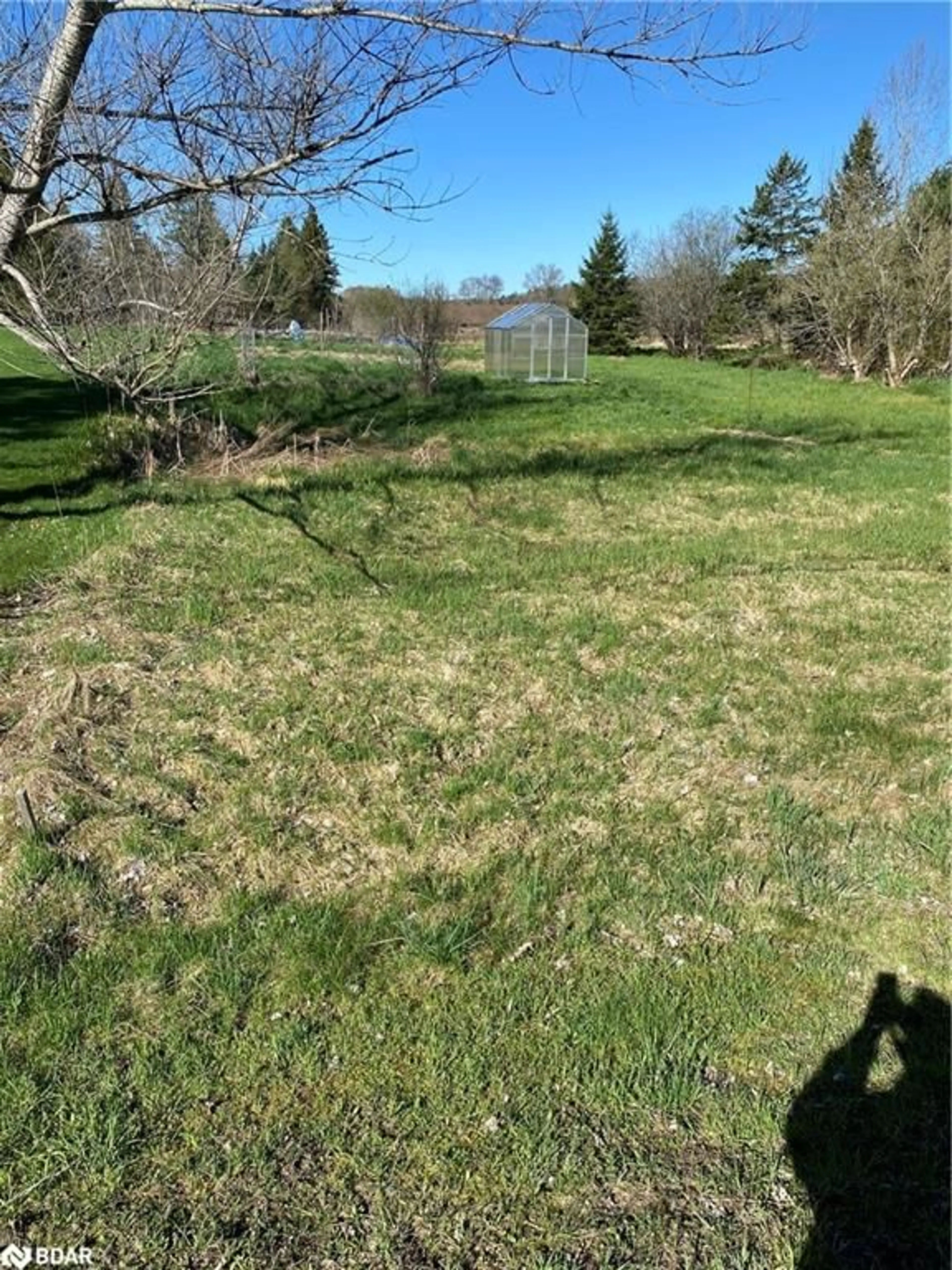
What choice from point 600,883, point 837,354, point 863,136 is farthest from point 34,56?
point 863,136

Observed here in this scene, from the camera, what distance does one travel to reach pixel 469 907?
2869 mm

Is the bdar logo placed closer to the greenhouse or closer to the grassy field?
the grassy field

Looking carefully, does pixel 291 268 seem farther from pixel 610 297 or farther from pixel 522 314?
pixel 610 297

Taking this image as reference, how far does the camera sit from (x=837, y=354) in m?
26.4

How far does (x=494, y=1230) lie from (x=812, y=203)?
4218 centimetres

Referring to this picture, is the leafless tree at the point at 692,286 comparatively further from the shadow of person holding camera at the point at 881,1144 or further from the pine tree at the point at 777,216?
the shadow of person holding camera at the point at 881,1144

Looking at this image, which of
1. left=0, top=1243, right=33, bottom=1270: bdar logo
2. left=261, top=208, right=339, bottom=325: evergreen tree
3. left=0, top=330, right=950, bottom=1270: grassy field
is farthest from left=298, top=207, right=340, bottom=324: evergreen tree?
left=0, top=1243, right=33, bottom=1270: bdar logo

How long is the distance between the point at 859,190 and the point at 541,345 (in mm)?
9398

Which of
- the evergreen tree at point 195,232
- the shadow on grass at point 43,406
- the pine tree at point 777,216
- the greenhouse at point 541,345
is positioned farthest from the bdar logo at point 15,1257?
the pine tree at point 777,216

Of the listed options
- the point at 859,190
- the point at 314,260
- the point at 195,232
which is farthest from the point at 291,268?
the point at 859,190

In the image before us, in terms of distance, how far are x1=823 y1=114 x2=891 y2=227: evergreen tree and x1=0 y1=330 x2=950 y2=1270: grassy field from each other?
2022 cm

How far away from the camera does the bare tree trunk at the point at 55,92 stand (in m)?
3.74

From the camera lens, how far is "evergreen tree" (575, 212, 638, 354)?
1677 inches

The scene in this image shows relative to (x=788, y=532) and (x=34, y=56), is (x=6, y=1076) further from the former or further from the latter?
(x=788, y=532)
